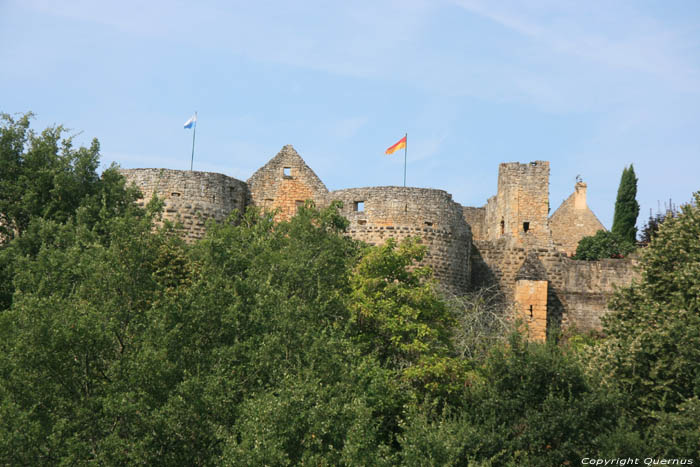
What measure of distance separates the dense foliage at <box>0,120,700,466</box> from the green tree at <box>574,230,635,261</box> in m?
24.3

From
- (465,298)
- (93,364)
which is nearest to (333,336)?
(93,364)

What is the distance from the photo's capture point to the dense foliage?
A: 70.3ft

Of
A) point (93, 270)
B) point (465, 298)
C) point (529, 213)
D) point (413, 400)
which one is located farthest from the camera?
point (529, 213)

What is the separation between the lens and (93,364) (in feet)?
73.4

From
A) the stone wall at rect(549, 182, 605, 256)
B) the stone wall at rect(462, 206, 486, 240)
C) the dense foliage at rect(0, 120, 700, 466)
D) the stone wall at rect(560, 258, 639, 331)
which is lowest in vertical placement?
the dense foliage at rect(0, 120, 700, 466)

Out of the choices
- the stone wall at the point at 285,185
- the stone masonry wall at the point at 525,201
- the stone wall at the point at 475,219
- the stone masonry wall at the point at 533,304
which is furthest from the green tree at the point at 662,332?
the stone wall at the point at 475,219

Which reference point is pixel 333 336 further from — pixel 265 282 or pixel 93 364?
pixel 93 364

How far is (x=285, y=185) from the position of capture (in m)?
39.8

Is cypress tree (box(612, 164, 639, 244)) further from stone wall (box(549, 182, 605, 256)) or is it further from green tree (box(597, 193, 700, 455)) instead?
green tree (box(597, 193, 700, 455))

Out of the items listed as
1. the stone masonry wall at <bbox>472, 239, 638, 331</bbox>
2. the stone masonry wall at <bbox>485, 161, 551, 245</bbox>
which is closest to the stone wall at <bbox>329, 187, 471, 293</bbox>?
the stone masonry wall at <bbox>472, 239, 638, 331</bbox>

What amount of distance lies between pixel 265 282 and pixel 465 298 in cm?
1221

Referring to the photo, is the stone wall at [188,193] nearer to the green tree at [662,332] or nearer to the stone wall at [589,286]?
the stone wall at [589,286]

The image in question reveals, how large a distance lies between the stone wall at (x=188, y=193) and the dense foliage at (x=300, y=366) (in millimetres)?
6281

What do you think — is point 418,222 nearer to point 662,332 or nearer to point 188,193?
point 188,193
